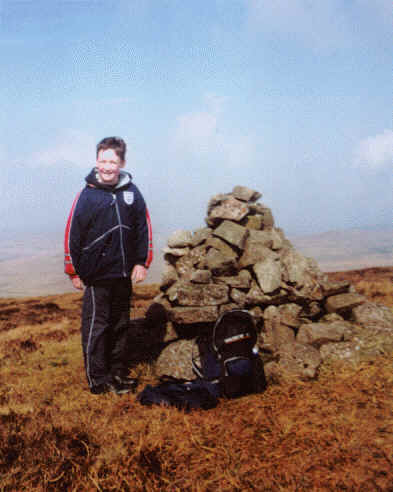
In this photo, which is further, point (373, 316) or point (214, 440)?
point (373, 316)

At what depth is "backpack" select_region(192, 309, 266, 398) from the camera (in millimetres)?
4562

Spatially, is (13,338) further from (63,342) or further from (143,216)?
(143,216)

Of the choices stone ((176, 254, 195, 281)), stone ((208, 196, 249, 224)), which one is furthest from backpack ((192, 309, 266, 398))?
stone ((208, 196, 249, 224))

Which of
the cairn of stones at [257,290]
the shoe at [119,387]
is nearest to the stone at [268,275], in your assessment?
the cairn of stones at [257,290]

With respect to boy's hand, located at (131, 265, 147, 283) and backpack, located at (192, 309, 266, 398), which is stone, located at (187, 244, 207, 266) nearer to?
boy's hand, located at (131, 265, 147, 283)

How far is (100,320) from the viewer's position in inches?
197

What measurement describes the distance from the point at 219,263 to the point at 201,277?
55 centimetres

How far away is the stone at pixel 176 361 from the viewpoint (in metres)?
5.39

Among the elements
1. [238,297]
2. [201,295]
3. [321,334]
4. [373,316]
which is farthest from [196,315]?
[373,316]

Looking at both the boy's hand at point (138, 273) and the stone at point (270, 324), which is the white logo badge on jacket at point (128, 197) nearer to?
the boy's hand at point (138, 273)

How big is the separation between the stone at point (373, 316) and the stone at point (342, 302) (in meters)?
0.12

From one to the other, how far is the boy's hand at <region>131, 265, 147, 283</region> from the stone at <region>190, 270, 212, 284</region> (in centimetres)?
127

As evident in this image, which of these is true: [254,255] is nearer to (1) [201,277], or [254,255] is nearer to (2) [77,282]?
(1) [201,277]

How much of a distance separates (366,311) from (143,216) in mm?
4953
